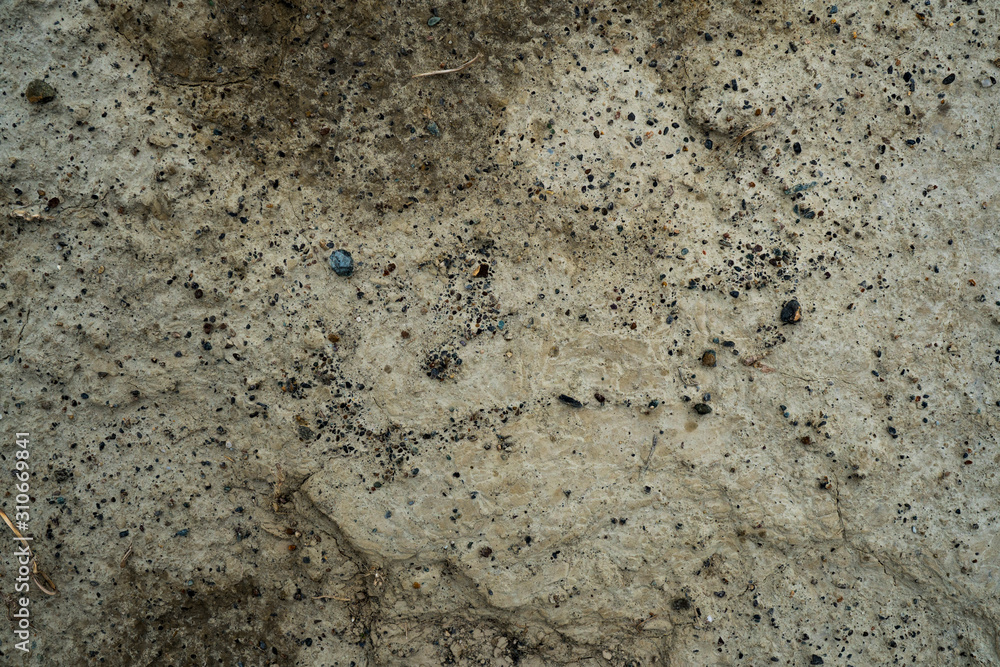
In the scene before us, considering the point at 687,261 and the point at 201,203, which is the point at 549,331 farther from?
the point at 201,203

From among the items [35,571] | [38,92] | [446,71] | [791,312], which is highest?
[446,71]

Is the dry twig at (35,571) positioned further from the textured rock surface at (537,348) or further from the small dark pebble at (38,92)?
the small dark pebble at (38,92)

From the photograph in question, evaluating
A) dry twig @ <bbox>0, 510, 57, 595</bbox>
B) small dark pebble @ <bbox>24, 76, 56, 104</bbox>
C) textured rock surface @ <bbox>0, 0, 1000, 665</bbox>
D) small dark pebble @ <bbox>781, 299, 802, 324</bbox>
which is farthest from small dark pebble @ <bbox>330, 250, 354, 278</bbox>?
small dark pebble @ <bbox>781, 299, 802, 324</bbox>

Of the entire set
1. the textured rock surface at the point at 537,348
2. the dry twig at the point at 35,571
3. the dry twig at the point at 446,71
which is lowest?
the dry twig at the point at 35,571

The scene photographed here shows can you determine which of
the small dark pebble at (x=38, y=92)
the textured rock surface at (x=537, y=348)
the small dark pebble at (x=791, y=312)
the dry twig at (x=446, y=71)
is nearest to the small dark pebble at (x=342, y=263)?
the textured rock surface at (x=537, y=348)

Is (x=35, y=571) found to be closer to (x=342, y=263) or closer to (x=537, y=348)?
(x=342, y=263)

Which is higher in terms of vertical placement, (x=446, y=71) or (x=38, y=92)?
(x=446, y=71)

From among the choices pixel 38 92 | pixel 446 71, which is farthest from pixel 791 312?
pixel 38 92

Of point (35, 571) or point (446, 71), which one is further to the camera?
point (446, 71)
